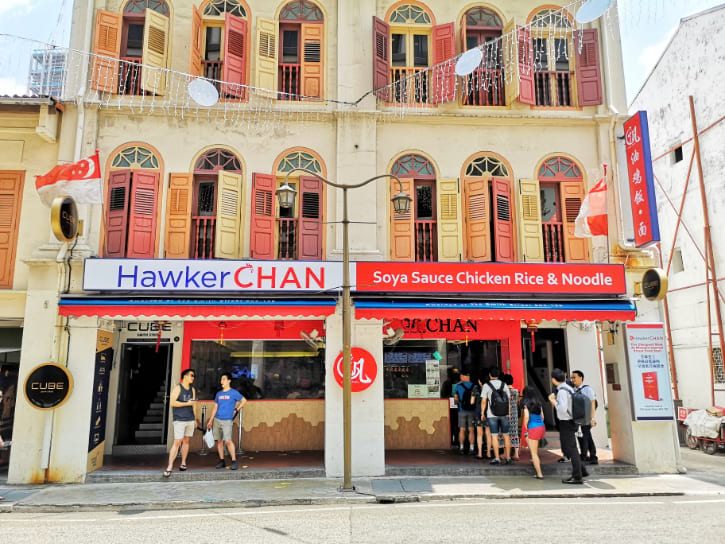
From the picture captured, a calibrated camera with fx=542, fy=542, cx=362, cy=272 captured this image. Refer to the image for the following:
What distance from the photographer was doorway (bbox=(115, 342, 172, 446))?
43.5ft

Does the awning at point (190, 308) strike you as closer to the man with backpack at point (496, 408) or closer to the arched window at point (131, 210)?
the arched window at point (131, 210)

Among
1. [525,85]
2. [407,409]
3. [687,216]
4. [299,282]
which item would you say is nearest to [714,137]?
[687,216]

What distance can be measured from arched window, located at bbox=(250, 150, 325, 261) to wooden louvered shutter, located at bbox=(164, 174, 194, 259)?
4.68ft

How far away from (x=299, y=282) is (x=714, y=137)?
51.5 ft

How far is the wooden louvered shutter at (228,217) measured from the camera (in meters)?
11.6

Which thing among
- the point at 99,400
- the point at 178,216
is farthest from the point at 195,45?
the point at 99,400

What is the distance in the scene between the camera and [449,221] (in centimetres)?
1209

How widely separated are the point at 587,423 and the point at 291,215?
7365 mm

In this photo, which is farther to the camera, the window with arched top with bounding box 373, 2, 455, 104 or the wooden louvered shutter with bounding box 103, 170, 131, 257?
the window with arched top with bounding box 373, 2, 455, 104

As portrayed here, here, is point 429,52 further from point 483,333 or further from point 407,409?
point 407,409

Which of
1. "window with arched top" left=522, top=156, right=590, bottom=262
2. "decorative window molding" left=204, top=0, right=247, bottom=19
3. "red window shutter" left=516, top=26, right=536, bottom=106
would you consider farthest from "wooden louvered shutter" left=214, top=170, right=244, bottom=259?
"red window shutter" left=516, top=26, right=536, bottom=106

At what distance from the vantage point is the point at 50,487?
9992 millimetres

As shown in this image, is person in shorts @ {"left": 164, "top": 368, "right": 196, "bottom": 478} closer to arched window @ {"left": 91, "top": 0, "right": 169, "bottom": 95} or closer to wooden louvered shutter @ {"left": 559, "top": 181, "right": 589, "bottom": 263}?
arched window @ {"left": 91, "top": 0, "right": 169, "bottom": 95}

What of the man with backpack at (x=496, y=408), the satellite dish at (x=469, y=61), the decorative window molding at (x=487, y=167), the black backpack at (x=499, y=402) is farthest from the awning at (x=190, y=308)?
the satellite dish at (x=469, y=61)
